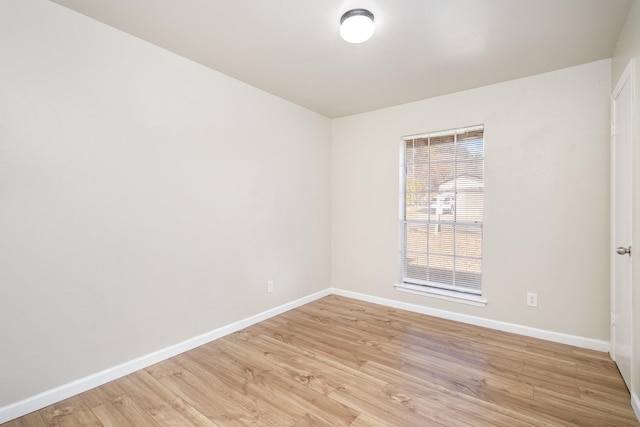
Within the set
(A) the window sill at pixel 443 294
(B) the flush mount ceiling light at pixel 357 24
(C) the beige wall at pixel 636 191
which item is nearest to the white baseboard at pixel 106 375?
(A) the window sill at pixel 443 294

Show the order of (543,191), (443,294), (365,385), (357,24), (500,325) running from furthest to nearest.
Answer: (443,294) → (500,325) → (543,191) → (365,385) → (357,24)

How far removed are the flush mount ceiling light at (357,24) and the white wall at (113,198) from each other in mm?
1477

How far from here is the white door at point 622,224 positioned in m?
2.08

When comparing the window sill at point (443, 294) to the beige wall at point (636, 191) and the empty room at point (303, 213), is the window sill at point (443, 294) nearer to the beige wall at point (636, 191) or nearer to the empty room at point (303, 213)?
the empty room at point (303, 213)

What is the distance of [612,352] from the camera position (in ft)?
8.36

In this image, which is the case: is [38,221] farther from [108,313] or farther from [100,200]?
[108,313]

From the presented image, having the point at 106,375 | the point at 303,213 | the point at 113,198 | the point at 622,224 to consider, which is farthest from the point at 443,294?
the point at 113,198

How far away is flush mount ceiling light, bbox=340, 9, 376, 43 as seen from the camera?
6.54ft

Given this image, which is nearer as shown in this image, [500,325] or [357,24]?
[357,24]

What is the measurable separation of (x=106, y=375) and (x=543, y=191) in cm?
407

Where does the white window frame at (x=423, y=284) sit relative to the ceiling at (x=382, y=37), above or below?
below

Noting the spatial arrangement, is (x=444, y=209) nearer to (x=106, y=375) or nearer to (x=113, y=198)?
(x=113, y=198)

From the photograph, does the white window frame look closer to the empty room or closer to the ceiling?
the empty room

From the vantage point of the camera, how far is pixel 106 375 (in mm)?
2242
